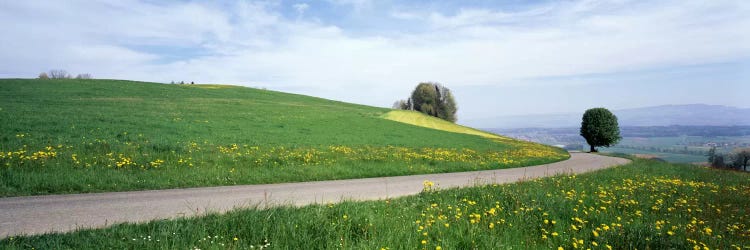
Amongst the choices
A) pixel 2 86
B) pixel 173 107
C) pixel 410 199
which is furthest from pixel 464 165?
pixel 2 86

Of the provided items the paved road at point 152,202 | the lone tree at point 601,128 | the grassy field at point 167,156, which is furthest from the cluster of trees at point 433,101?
the paved road at point 152,202

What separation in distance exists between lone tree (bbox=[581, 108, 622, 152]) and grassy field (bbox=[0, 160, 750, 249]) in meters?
48.0

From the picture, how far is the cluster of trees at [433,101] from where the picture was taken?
286 feet

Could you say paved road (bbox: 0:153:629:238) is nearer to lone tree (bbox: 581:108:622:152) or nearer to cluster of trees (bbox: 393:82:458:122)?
lone tree (bbox: 581:108:622:152)

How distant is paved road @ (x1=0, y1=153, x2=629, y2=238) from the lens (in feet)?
22.2

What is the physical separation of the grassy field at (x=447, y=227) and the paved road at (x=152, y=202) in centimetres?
98

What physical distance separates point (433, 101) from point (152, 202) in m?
81.6

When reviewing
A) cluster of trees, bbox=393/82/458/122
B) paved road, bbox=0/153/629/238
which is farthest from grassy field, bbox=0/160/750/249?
cluster of trees, bbox=393/82/458/122

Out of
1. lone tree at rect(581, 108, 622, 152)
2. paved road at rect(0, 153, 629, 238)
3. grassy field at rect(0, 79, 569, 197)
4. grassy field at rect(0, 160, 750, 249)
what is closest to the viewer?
grassy field at rect(0, 160, 750, 249)

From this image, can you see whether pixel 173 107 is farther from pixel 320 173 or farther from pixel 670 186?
pixel 670 186

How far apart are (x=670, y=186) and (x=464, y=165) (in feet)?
27.7

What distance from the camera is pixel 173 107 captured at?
122 ft

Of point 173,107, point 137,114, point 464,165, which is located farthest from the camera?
point 173,107

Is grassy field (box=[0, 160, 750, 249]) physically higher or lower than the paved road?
higher
